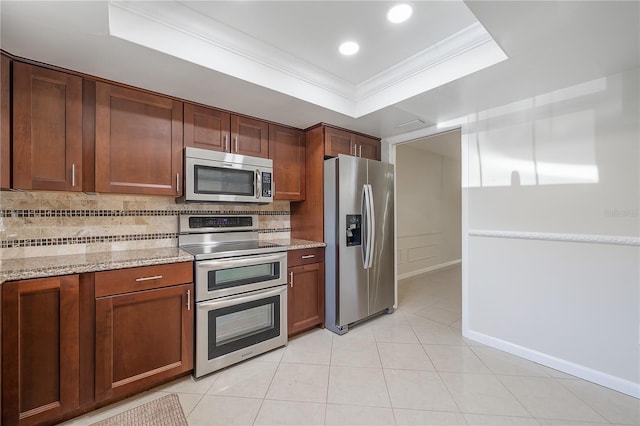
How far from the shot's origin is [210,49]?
71.5 inches

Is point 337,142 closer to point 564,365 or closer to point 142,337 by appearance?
point 142,337

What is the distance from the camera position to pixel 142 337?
181cm

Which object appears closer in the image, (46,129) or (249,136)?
(46,129)

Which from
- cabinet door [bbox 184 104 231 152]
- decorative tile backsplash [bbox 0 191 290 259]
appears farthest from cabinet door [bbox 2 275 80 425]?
cabinet door [bbox 184 104 231 152]

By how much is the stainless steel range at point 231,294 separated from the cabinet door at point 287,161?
27.1 inches

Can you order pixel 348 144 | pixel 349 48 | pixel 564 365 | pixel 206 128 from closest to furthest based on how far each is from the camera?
1. pixel 349 48
2. pixel 564 365
3. pixel 206 128
4. pixel 348 144

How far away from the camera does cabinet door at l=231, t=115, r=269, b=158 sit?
259 centimetres

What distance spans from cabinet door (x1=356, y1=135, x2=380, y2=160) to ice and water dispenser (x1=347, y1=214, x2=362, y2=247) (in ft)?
2.69

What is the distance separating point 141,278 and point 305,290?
1.45 metres

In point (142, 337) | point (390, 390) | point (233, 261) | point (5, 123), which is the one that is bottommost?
point (390, 390)

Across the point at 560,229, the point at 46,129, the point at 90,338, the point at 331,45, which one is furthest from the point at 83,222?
the point at 560,229

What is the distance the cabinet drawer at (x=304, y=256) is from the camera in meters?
2.62

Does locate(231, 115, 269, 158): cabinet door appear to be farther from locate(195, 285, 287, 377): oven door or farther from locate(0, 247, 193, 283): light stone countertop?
locate(195, 285, 287, 377): oven door

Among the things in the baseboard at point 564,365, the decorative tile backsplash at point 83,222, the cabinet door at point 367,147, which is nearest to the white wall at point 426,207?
the cabinet door at point 367,147
